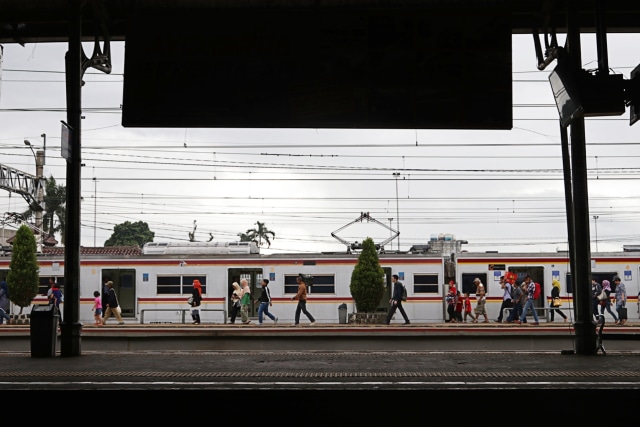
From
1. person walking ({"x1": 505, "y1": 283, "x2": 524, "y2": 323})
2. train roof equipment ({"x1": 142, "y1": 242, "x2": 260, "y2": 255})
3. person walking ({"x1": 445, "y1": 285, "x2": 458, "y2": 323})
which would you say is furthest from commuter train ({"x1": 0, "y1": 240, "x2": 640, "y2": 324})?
person walking ({"x1": 505, "y1": 283, "x2": 524, "y2": 323})

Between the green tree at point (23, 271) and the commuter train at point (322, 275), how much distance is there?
188 cm

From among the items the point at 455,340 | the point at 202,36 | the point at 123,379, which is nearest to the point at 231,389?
the point at 123,379

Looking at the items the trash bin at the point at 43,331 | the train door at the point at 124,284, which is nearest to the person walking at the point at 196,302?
the train door at the point at 124,284

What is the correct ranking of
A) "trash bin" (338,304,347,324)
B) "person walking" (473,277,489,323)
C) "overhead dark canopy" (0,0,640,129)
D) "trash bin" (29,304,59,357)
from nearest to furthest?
"overhead dark canopy" (0,0,640,129)
"trash bin" (29,304,59,357)
"person walking" (473,277,489,323)
"trash bin" (338,304,347,324)

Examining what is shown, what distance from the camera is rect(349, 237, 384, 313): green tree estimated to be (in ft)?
96.9

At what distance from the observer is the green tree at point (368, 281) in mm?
29531

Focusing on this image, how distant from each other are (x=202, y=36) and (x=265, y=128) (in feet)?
5.09

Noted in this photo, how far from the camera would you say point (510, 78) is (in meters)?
11.8

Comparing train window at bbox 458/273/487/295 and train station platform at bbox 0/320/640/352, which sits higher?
train window at bbox 458/273/487/295

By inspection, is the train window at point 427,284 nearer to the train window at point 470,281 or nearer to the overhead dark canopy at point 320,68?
the train window at point 470,281

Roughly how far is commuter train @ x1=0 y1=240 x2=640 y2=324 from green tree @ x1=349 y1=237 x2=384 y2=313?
1.85 m

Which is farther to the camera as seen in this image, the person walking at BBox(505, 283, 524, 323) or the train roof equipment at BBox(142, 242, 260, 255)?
the train roof equipment at BBox(142, 242, 260, 255)

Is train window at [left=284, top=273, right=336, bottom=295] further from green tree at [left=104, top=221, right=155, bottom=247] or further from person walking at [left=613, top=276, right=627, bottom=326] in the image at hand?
green tree at [left=104, top=221, right=155, bottom=247]

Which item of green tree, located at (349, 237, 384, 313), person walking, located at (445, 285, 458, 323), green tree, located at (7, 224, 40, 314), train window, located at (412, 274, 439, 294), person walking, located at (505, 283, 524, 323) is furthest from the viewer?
train window, located at (412, 274, 439, 294)
